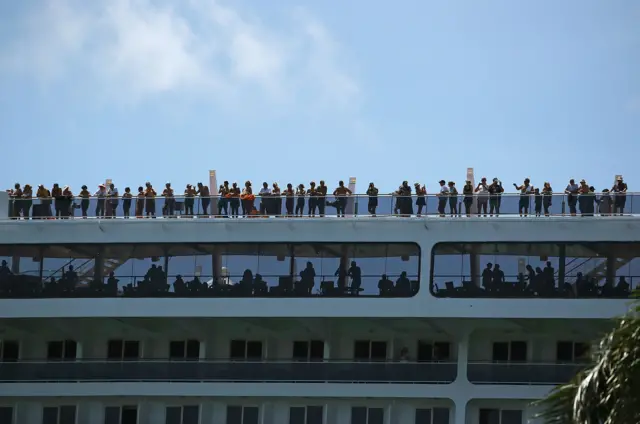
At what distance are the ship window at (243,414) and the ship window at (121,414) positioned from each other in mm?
2851

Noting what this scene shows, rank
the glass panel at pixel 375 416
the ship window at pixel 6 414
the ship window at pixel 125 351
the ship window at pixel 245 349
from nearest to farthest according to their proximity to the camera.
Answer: the glass panel at pixel 375 416
the ship window at pixel 245 349
the ship window at pixel 6 414
the ship window at pixel 125 351

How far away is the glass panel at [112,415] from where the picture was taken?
3703 cm

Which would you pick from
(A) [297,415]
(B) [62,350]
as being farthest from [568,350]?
(B) [62,350]

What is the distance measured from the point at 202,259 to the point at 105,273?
2923 millimetres

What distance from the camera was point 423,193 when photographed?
35.6 meters

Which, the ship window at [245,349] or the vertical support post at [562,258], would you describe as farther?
the ship window at [245,349]

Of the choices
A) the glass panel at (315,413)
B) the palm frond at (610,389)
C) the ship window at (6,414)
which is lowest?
the ship window at (6,414)

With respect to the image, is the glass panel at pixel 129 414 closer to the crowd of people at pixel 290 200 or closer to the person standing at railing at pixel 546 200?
the crowd of people at pixel 290 200

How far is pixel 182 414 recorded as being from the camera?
121 feet

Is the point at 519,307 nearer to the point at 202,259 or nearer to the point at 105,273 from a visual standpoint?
the point at 202,259

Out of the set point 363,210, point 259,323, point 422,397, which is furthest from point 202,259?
point 422,397

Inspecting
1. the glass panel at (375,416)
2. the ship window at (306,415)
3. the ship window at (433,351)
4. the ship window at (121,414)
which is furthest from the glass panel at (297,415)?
the ship window at (121,414)

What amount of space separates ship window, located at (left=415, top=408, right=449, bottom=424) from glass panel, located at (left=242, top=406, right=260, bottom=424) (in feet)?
Result: 15.1

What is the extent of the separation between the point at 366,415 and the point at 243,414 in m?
3.56
